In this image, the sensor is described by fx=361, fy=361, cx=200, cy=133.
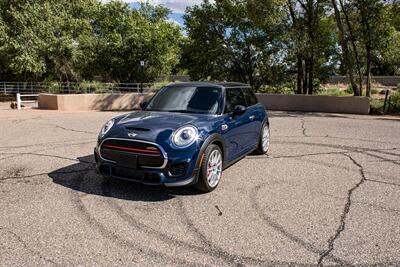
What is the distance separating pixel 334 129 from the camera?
11562 mm

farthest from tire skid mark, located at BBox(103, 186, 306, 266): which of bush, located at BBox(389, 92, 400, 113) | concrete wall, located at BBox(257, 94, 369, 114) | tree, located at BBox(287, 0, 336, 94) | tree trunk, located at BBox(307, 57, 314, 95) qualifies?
tree trunk, located at BBox(307, 57, 314, 95)

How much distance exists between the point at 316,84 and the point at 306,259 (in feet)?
76.3

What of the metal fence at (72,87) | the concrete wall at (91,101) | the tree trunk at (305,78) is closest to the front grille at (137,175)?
the concrete wall at (91,101)

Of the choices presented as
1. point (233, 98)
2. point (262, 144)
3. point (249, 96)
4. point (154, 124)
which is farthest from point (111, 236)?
point (262, 144)

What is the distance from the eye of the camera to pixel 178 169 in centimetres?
467

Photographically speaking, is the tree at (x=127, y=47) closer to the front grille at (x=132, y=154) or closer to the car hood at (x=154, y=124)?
the car hood at (x=154, y=124)

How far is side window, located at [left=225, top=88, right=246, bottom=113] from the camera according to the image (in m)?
5.87

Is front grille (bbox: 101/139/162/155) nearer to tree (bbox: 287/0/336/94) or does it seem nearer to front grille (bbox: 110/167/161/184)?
front grille (bbox: 110/167/161/184)

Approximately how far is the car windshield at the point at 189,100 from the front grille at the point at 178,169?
1.21 meters

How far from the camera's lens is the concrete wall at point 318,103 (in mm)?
17594

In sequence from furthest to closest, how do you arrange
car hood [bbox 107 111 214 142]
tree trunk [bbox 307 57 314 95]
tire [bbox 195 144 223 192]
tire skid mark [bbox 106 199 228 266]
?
tree trunk [bbox 307 57 314 95], tire [bbox 195 144 223 192], car hood [bbox 107 111 214 142], tire skid mark [bbox 106 199 228 266]

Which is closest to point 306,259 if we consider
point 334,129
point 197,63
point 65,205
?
point 65,205

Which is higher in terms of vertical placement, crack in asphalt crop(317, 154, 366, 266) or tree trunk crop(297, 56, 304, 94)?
tree trunk crop(297, 56, 304, 94)

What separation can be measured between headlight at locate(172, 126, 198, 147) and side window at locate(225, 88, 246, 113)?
1.05 m
